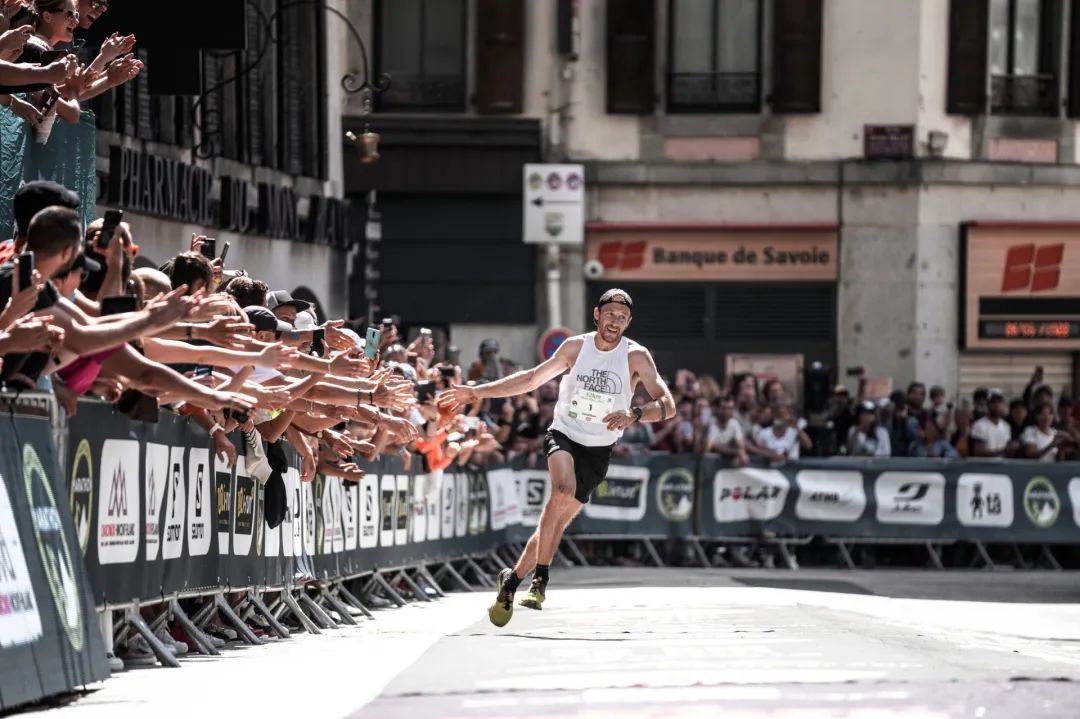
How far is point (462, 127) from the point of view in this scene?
34250 mm

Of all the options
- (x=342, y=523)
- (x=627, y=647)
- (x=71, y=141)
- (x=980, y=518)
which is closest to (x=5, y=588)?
(x=627, y=647)

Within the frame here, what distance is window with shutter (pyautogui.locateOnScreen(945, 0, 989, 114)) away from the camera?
112ft

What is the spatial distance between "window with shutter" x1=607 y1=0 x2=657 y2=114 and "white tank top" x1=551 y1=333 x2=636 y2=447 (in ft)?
64.5

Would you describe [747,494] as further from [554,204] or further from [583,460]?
[583,460]

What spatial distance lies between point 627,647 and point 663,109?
22.8 m

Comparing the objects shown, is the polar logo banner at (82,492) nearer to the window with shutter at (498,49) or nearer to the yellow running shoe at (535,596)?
the yellow running shoe at (535,596)

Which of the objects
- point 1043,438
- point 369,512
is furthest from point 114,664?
Result: point 1043,438

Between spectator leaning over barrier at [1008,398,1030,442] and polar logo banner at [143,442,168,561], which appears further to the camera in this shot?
spectator leaning over barrier at [1008,398,1030,442]

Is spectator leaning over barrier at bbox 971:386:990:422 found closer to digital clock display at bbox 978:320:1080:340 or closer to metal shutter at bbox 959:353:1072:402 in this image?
metal shutter at bbox 959:353:1072:402

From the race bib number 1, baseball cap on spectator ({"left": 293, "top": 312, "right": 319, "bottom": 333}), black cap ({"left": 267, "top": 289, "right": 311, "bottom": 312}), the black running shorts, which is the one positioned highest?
black cap ({"left": 267, "top": 289, "right": 311, "bottom": 312})

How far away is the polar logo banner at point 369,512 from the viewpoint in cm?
1788

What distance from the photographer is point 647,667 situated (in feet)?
35.8

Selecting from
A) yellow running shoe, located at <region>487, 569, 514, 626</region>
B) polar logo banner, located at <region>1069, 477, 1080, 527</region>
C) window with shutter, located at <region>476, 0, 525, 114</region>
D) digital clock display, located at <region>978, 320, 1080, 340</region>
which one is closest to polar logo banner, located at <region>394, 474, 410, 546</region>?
yellow running shoe, located at <region>487, 569, 514, 626</region>

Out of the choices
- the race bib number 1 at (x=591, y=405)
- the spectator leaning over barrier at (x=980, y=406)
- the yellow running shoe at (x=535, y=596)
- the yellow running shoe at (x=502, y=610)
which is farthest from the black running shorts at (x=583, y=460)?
the spectator leaning over barrier at (x=980, y=406)
